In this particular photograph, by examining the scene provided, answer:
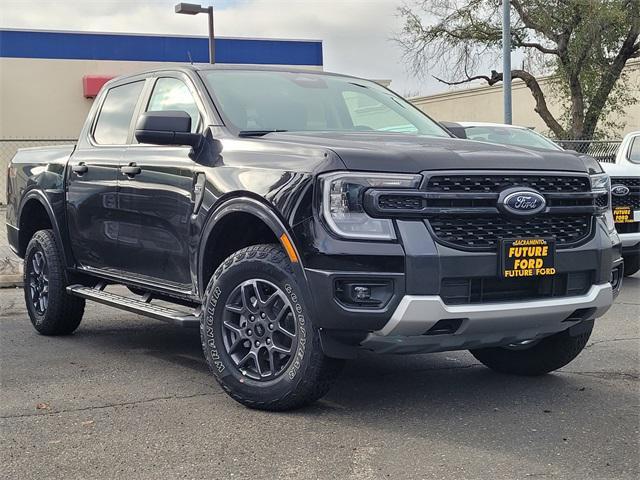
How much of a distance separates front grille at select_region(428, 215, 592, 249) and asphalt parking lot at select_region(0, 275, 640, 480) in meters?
0.92

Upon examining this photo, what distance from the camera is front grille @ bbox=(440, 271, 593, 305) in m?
4.16

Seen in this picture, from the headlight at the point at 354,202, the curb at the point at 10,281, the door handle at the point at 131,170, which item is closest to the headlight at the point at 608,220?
the headlight at the point at 354,202

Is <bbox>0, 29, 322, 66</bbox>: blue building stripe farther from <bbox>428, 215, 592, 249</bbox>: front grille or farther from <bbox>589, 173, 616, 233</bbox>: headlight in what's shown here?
<bbox>428, 215, 592, 249</bbox>: front grille

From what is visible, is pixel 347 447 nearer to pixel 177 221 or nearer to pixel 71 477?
pixel 71 477

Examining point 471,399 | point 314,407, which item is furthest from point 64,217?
point 471,399

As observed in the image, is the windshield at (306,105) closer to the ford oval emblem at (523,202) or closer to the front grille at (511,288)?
the ford oval emblem at (523,202)

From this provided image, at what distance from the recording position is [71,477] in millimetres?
3670

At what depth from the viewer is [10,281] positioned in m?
10.2

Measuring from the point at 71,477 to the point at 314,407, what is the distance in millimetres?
1404

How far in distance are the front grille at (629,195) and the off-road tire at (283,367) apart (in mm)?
6211

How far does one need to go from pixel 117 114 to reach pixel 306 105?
1.66 metres

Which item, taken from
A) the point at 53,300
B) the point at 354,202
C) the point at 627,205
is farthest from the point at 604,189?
the point at 627,205

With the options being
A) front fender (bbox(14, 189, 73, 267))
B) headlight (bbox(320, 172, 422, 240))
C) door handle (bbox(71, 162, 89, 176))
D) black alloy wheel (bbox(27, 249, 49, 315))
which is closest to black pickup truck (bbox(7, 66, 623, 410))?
headlight (bbox(320, 172, 422, 240))

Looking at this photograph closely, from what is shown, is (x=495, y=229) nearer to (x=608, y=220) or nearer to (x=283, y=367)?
(x=608, y=220)
